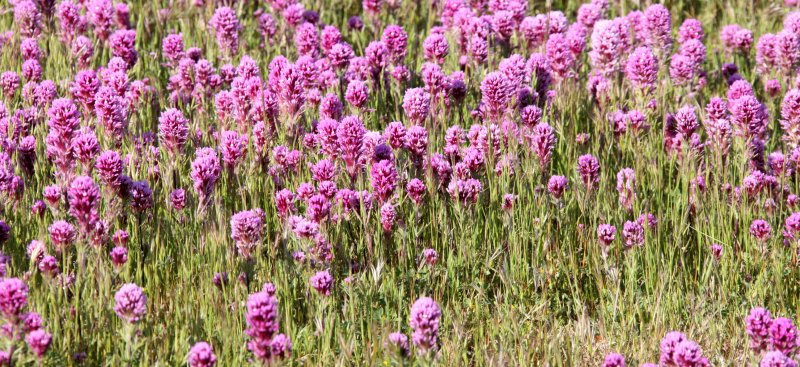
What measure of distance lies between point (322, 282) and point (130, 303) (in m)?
0.74

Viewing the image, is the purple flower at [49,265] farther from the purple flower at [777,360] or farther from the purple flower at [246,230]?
the purple flower at [777,360]

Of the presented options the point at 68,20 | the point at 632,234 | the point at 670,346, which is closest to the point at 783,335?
the point at 670,346

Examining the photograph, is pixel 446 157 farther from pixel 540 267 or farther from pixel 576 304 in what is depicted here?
pixel 576 304

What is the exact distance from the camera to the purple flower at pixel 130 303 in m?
3.37

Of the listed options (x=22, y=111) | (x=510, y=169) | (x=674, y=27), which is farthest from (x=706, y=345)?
(x=674, y=27)

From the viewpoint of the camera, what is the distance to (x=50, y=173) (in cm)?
489

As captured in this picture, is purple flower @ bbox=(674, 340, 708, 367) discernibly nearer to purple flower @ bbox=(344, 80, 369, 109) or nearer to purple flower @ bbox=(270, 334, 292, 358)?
purple flower @ bbox=(270, 334, 292, 358)

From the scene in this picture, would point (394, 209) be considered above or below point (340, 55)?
below

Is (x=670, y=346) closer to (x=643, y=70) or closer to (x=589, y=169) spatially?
(x=589, y=169)

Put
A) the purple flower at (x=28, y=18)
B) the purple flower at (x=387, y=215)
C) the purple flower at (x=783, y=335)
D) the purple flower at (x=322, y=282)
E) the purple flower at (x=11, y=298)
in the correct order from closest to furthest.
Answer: the purple flower at (x=11, y=298), the purple flower at (x=783, y=335), the purple flower at (x=322, y=282), the purple flower at (x=387, y=215), the purple flower at (x=28, y=18)

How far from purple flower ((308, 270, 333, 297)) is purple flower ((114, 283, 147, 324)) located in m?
0.68

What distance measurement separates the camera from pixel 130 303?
3.38 metres

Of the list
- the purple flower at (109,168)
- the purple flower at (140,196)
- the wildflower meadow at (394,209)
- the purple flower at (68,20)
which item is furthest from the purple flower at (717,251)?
the purple flower at (68,20)

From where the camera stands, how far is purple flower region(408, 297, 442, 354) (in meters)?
3.35
